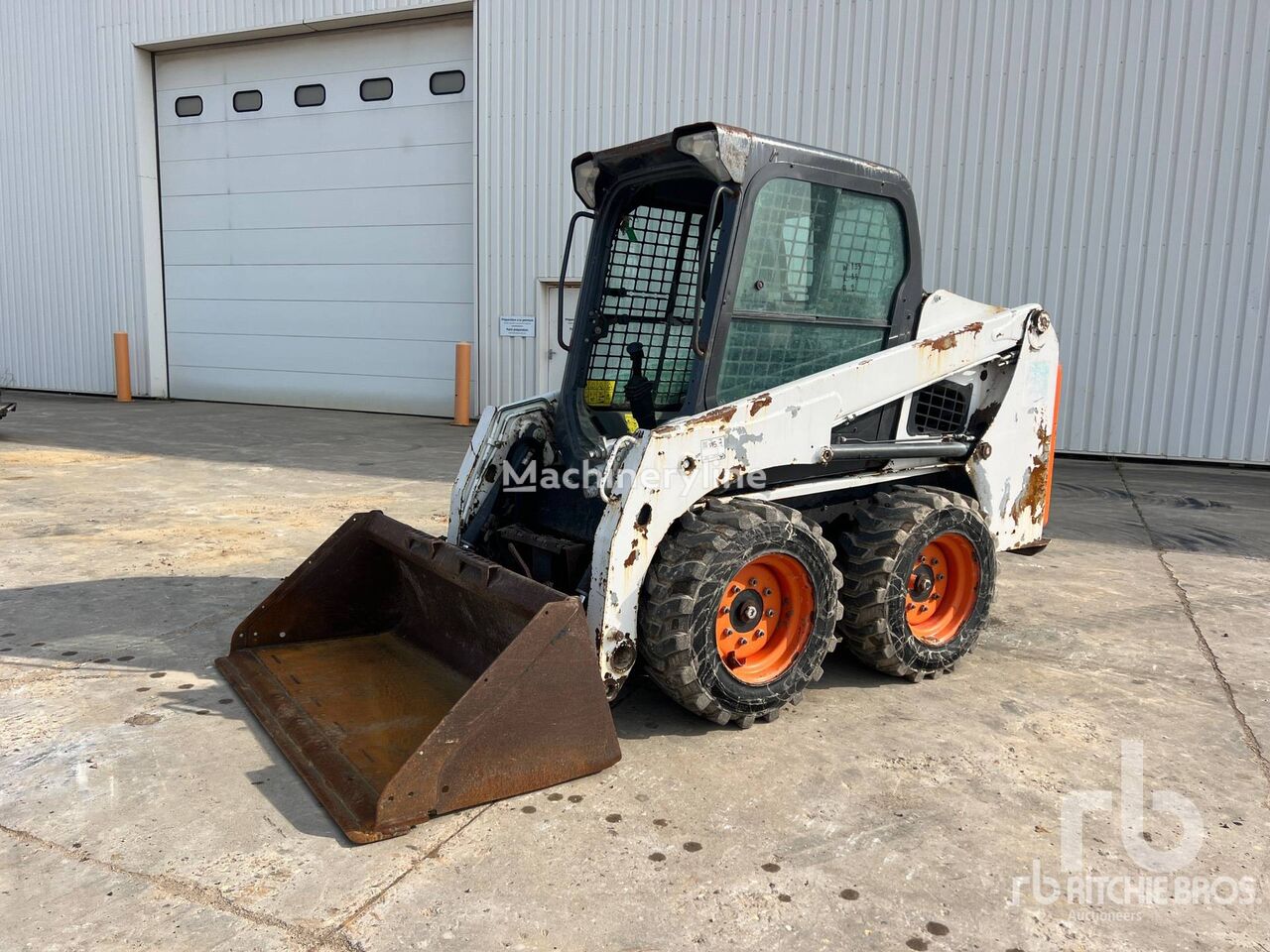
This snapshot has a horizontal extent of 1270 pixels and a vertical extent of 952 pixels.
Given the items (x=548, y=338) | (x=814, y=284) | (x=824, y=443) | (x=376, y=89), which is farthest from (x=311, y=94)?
(x=824, y=443)

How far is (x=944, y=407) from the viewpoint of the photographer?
4777 millimetres

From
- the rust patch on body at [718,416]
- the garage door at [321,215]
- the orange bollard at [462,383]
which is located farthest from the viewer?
the garage door at [321,215]

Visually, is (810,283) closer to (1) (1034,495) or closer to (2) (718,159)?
(2) (718,159)

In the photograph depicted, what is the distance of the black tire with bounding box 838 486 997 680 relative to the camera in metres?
4.09

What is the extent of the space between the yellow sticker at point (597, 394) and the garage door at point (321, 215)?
9.89m

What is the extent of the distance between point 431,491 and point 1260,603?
20.0ft

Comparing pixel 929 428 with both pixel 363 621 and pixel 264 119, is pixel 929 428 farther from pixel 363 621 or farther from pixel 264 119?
pixel 264 119

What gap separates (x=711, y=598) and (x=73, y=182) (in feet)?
56.3

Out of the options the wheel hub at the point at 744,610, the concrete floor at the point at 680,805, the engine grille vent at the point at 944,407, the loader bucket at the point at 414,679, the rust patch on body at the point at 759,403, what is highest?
the rust patch on body at the point at 759,403

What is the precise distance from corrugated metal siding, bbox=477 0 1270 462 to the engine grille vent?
692 cm

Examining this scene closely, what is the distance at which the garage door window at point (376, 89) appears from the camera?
1411 centimetres

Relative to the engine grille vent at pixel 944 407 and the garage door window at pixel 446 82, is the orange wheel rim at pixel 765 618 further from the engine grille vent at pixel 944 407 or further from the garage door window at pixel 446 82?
the garage door window at pixel 446 82

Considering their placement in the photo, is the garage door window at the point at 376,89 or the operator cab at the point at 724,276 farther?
the garage door window at the point at 376,89

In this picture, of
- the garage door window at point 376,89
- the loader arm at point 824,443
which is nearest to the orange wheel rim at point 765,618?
the loader arm at point 824,443
